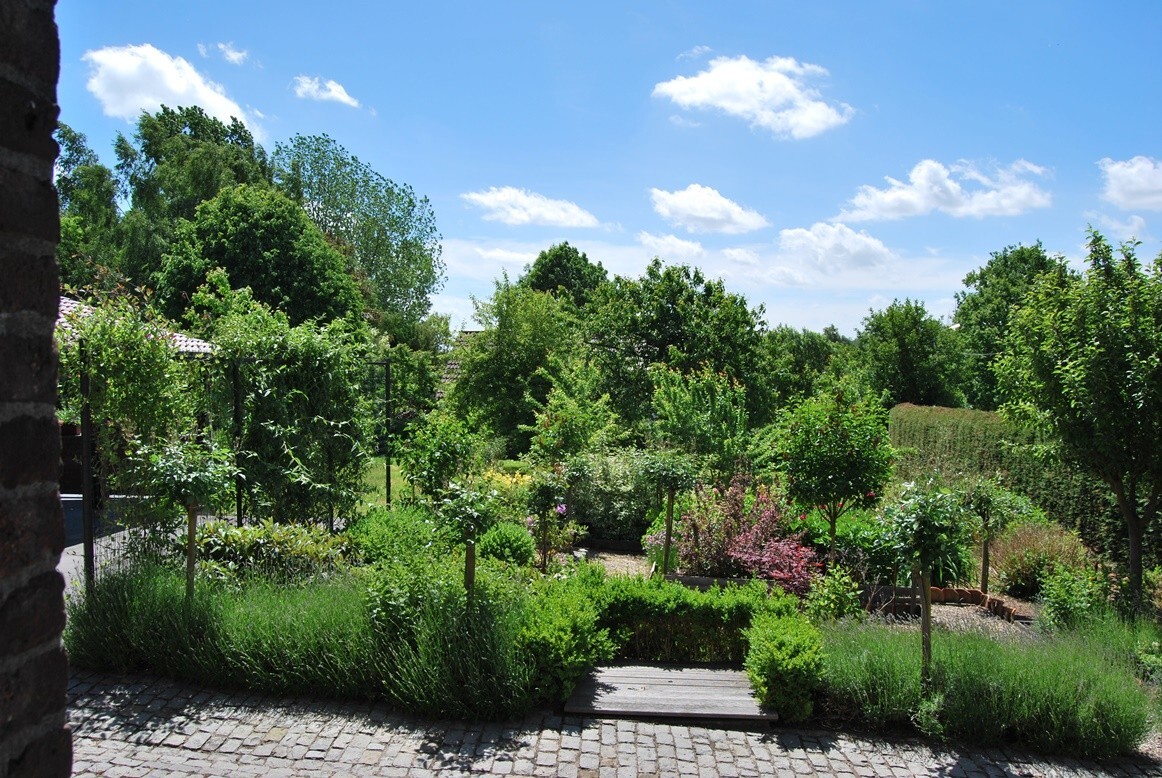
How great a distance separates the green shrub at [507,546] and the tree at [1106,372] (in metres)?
6.11

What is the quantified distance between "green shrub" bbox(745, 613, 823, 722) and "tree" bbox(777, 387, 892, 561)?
128 inches

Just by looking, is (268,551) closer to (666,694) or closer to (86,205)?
(666,694)

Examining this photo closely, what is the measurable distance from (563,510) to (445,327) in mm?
19965

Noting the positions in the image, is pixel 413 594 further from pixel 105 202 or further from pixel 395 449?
pixel 105 202

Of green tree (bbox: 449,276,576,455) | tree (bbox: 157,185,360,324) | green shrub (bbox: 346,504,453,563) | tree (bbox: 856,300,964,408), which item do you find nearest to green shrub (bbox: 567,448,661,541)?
green shrub (bbox: 346,504,453,563)

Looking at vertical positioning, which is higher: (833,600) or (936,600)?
(833,600)

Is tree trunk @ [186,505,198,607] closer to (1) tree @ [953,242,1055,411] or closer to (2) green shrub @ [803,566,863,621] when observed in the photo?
(2) green shrub @ [803,566,863,621]

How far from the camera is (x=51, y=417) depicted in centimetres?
152

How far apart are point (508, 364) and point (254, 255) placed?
31.9 feet

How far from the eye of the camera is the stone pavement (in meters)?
5.22

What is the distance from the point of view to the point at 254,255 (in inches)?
993

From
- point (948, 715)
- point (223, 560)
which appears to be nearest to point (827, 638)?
point (948, 715)

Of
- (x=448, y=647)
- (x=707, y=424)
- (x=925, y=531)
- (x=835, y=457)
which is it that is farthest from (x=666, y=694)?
(x=707, y=424)

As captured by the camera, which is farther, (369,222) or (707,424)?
(369,222)
